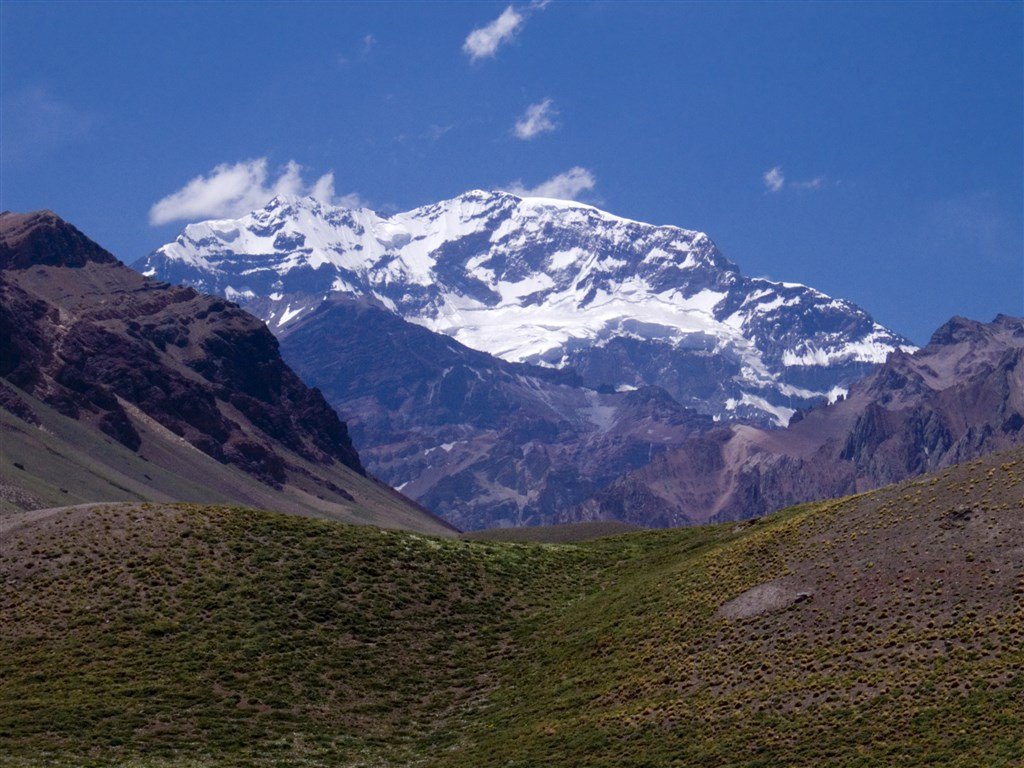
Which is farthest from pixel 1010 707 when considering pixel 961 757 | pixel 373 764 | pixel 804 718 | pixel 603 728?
pixel 373 764

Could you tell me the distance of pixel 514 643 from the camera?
306 ft

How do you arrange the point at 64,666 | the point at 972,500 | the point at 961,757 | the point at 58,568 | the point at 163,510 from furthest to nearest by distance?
1. the point at 163,510
2. the point at 58,568
3. the point at 972,500
4. the point at 64,666
5. the point at 961,757

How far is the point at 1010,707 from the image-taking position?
63.9 m

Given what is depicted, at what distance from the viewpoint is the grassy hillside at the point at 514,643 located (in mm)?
69000

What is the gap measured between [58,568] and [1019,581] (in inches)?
2418

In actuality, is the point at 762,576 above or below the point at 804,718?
above

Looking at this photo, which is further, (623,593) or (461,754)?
(623,593)

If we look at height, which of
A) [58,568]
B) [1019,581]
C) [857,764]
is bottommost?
[857,764]

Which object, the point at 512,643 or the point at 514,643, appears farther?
the point at 512,643

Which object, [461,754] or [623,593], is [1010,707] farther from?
[623,593]

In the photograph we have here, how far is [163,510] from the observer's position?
10438 centimetres

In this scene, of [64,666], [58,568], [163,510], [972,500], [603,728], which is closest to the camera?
[603,728]

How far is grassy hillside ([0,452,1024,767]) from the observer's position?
69000 millimetres

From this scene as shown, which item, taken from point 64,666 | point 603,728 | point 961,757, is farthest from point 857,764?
point 64,666
